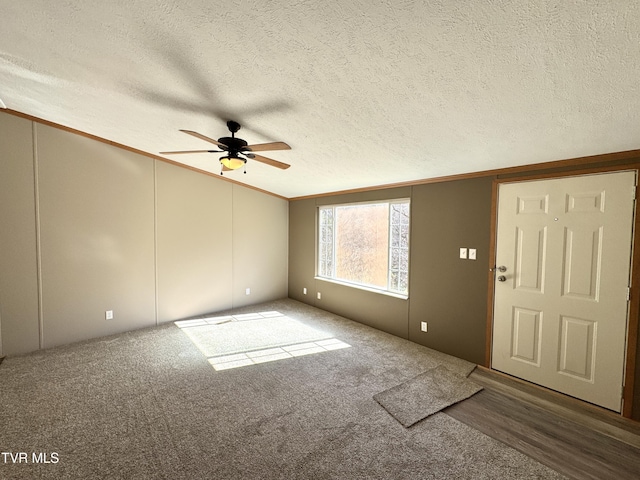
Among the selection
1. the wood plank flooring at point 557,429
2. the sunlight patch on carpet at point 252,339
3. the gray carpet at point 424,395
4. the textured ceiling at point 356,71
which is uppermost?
the textured ceiling at point 356,71

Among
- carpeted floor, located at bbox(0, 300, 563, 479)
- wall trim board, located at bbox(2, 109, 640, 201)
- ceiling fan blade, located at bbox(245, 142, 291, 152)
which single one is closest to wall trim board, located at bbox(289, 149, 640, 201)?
wall trim board, located at bbox(2, 109, 640, 201)

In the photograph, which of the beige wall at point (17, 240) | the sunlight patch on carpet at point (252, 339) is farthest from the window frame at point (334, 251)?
the beige wall at point (17, 240)

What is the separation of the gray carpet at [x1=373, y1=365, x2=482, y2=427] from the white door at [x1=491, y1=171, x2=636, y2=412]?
1.97 feet

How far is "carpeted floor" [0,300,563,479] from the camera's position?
1.61m

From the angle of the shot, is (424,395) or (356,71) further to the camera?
(424,395)

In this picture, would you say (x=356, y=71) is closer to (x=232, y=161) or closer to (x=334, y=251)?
(x=232, y=161)

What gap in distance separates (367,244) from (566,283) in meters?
2.41

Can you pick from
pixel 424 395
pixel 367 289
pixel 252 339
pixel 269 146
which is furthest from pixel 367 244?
pixel 269 146

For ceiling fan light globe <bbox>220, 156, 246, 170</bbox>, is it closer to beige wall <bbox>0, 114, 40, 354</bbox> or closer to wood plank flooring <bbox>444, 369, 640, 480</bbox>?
beige wall <bbox>0, 114, 40, 354</bbox>

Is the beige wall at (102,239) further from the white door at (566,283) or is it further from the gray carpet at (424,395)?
the white door at (566,283)

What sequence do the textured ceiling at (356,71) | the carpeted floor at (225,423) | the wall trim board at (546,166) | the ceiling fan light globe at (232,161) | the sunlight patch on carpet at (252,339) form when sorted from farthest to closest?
the sunlight patch on carpet at (252,339) → the ceiling fan light globe at (232,161) → the wall trim board at (546,166) → the carpeted floor at (225,423) → the textured ceiling at (356,71)

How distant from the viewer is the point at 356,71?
1.60 m

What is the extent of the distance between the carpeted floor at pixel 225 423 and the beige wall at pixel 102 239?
2.05 feet

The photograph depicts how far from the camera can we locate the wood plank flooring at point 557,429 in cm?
168
